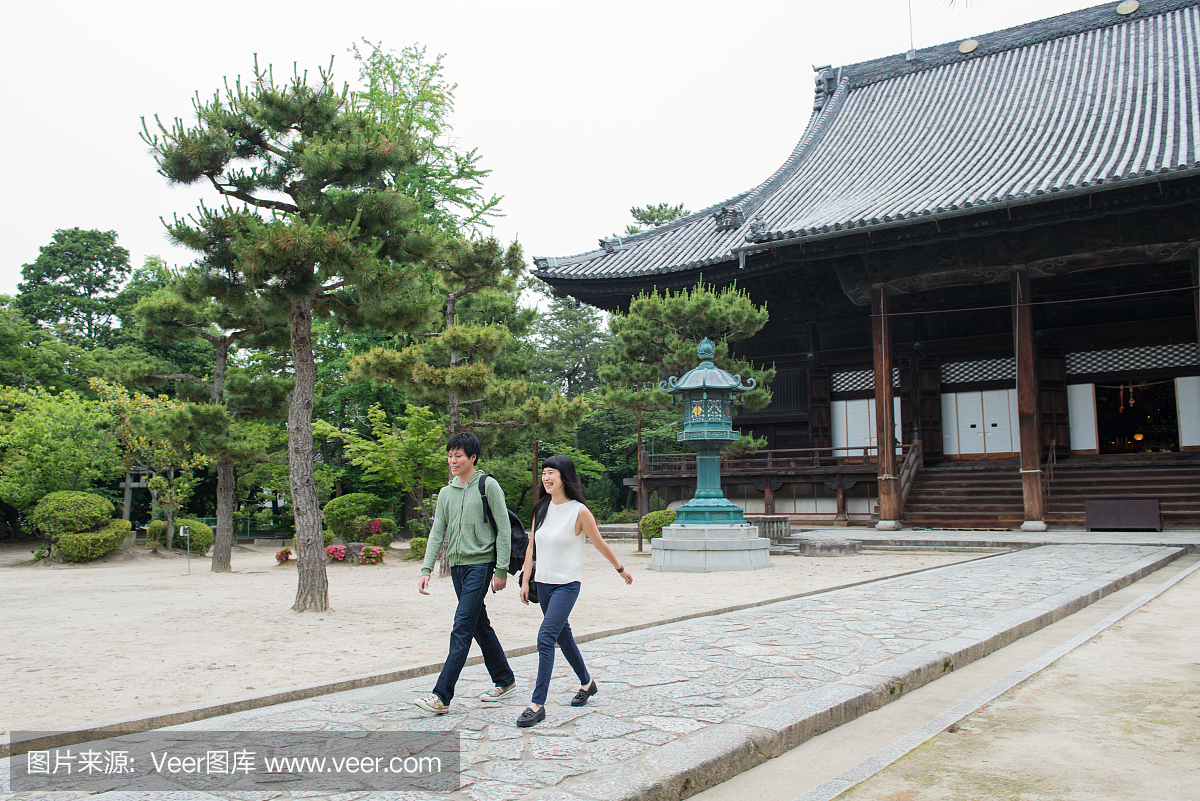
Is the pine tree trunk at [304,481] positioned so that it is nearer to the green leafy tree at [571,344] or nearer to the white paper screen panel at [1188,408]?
the white paper screen panel at [1188,408]

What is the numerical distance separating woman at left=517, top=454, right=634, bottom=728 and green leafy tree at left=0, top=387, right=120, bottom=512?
19369 millimetres

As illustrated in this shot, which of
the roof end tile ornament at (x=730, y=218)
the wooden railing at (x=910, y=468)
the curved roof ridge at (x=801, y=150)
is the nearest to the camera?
the wooden railing at (x=910, y=468)

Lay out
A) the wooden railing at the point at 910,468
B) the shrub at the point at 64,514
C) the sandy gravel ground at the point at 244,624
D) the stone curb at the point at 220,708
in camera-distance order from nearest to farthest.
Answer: the stone curb at the point at 220,708
the sandy gravel ground at the point at 244,624
the shrub at the point at 64,514
the wooden railing at the point at 910,468

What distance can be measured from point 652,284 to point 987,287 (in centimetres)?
810

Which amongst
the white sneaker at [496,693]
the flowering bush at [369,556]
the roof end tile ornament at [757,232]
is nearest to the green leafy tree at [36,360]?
the flowering bush at [369,556]

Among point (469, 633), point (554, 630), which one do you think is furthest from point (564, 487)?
point (469, 633)

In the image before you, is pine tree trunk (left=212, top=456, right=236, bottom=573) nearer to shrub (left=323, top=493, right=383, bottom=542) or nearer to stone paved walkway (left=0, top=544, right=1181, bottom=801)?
shrub (left=323, top=493, right=383, bottom=542)

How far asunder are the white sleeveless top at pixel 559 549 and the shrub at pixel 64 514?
1750 centimetres

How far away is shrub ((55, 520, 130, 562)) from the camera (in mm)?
17641

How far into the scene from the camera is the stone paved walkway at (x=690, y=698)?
3.34m

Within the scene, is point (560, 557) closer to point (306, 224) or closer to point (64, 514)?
point (306, 224)

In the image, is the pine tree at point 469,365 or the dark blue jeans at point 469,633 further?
the pine tree at point 469,365

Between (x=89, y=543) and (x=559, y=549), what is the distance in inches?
688

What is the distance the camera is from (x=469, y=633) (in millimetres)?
4305
